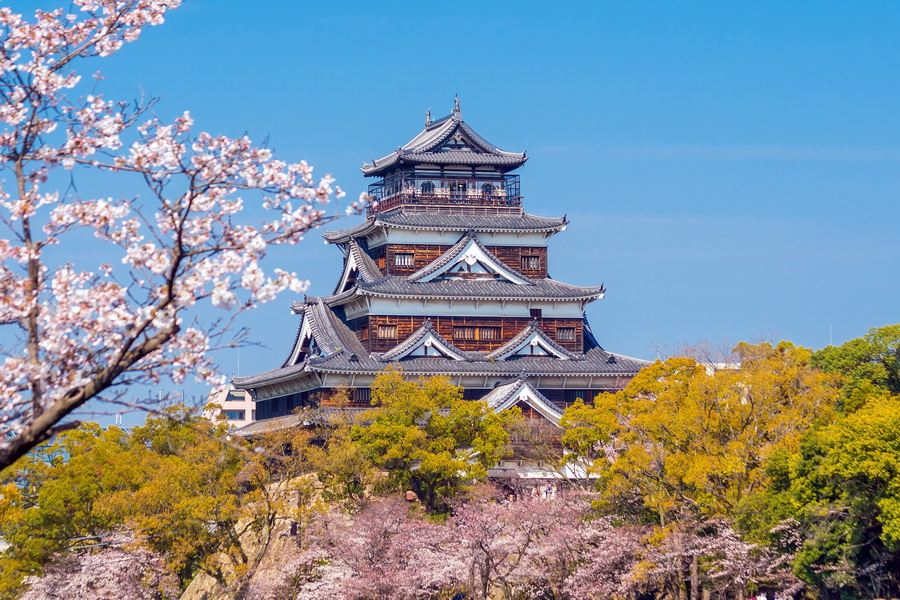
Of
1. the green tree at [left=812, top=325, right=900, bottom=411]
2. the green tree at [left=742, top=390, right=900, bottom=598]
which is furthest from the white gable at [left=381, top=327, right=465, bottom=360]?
the green tree at [left=742, top=390, right=900, bottom=598]

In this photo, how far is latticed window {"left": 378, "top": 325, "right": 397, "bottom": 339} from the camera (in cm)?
4478

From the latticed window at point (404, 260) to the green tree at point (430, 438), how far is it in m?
10.6

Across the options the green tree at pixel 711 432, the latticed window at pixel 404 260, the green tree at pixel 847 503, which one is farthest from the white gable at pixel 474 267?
the green tree at pixel 847 503

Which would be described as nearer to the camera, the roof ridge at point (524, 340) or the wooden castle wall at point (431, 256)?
the roof ridge at point (524, 340)

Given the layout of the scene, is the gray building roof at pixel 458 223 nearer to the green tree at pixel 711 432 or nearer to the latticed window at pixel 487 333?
the latticed window at pixel 487 333

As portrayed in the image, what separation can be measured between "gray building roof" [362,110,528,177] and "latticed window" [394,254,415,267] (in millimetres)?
3681

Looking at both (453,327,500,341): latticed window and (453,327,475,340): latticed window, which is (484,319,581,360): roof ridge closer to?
(453,327,500,341): latticed window

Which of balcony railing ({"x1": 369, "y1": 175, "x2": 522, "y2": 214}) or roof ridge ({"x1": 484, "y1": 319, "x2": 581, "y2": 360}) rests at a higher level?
balcony railing ({"x1": 369, "y1": 175, "x2": 522, "y2": 214})

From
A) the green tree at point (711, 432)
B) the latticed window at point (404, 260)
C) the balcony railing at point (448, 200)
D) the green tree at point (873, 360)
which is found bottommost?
the green tree at point (711, 432)

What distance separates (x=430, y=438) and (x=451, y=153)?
16.5 metres

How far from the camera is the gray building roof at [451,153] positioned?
47.6 meters

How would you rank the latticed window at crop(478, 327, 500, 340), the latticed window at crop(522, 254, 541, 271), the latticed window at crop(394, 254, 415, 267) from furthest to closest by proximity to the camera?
1. the latticed window at crop(522, 254, 541, 271)
2. the latticed window at crop(394, 254, 415, 267)
3. the latticed window at crop(478, 327, 500, 340)

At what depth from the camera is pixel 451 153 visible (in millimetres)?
48312

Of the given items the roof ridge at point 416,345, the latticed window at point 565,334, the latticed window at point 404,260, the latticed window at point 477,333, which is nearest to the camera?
the roof ridge at point 416,345
